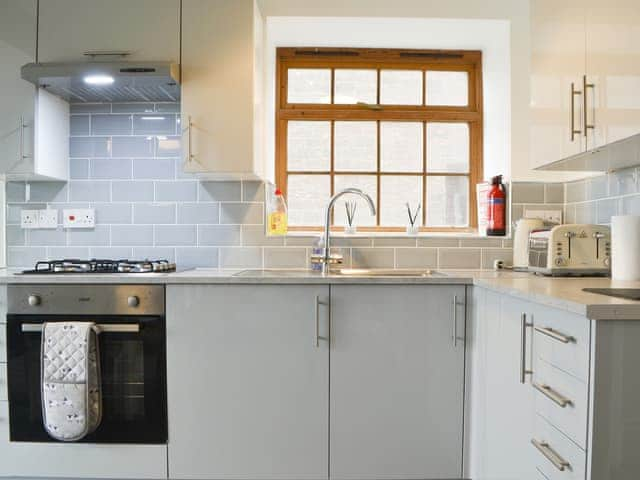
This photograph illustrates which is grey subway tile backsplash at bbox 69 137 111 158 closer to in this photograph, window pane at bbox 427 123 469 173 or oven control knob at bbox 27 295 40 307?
oven control knob at bbox 27 295 40 307

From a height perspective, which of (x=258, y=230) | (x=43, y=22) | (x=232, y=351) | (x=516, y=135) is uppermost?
(x=43, y=22)

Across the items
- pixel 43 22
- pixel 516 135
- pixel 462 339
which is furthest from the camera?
pixel 516 135

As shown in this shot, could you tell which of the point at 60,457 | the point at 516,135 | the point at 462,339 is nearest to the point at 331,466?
the point at 462,339

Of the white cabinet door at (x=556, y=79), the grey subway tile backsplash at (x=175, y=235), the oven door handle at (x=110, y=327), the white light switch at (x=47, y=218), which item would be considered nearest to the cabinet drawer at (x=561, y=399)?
the white cabinet door at (x=556, y=79)

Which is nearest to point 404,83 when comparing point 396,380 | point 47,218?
point 396,380

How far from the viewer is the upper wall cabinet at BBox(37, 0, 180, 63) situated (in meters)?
2.03

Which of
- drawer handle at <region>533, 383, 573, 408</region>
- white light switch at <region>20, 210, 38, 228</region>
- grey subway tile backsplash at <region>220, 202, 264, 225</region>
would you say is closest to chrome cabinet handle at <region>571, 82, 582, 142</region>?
drawer handle at <region>533, 383, 573, 408</region>

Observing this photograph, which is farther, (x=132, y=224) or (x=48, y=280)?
(x=132, y=224)

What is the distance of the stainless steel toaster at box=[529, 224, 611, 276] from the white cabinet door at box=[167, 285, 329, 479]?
38.7 inches

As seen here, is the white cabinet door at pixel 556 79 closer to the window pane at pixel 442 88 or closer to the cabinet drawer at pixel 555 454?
the window pane at pixel 442 88

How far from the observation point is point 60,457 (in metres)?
1.84

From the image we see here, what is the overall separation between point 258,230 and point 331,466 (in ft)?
3.88

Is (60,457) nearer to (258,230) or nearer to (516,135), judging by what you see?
(258,230)

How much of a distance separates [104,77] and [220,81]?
0.52 metres
